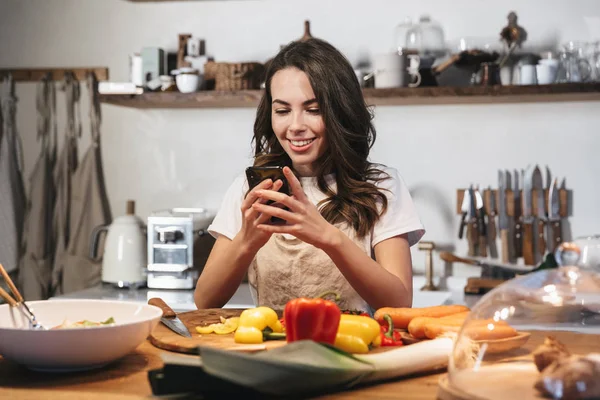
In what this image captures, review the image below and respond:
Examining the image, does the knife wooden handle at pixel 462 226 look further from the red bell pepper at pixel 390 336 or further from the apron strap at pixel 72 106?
the red bell pepper at pixel 390 336

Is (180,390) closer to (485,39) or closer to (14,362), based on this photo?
(14,362)

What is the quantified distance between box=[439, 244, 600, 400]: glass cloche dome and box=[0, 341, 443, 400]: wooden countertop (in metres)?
0.07

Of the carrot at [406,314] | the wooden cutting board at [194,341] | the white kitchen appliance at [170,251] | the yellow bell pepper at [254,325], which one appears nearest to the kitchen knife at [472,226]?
the white kitchen appliance at [170,251]

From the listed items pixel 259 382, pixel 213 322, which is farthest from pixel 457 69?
pixel 259 382

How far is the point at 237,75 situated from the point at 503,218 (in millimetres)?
1340

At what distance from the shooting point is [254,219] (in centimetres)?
190

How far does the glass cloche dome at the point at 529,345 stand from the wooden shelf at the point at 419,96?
2.16m

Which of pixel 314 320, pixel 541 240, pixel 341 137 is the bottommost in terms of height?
pixel 541 240

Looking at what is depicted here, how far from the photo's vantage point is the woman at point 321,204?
2115 millimetres

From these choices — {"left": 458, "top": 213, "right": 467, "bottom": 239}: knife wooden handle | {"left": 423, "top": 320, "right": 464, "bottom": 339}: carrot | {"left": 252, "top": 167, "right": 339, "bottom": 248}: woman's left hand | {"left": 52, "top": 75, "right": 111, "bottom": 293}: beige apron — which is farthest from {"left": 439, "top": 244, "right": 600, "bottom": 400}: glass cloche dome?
{"left": 52, "top": 75, "right": 111, "bottom": 293}: beige apron

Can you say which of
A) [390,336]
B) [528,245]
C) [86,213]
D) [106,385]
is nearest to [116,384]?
[106,385]

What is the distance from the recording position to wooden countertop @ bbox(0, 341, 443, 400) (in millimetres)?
1146

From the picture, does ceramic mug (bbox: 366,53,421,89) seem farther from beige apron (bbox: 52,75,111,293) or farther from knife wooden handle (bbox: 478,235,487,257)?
beige apron (bbox: 52,75,111,293)

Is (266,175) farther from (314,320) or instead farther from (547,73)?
(547,73)
